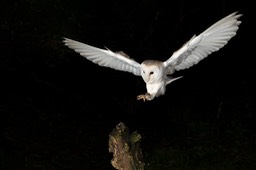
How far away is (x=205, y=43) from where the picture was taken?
3023 mm

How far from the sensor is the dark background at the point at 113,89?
→ 216 inches

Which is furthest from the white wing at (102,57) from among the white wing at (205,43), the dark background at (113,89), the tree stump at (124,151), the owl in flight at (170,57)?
the dark background at (113,89)

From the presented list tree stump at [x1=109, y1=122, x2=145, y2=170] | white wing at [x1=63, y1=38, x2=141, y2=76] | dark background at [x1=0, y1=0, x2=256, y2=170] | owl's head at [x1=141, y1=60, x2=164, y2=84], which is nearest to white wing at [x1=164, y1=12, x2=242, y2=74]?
owl's head at [x1=141, y1=60, x2=164, y2=84]

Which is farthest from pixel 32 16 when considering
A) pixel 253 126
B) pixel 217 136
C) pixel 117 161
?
pixel 117 161

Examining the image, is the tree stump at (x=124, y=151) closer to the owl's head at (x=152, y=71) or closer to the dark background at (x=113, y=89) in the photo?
the owl's head at (x=152, y=71)

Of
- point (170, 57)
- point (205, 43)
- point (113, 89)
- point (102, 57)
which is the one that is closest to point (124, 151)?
point (170, 57)

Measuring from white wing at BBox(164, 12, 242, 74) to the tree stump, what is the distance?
1.08 metres

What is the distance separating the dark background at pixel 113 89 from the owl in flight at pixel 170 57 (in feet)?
7.11

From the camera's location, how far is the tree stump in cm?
173

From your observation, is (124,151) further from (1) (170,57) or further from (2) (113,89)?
(2) (113,89)

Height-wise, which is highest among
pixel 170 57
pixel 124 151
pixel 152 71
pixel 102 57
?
pixel 102 57

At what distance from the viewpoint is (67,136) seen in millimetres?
5898

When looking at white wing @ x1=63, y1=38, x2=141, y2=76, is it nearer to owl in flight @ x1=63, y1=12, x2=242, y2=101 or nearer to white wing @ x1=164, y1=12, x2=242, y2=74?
owl in flight @ x1=63, y1=12, x2=242, y2=101

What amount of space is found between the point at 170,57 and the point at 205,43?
10.1 inches
